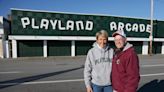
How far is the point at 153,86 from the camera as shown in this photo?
31.3 ft

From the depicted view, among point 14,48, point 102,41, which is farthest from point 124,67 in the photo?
point 14,48

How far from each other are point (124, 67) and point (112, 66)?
38 centimetres

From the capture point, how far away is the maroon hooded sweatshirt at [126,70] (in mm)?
3553

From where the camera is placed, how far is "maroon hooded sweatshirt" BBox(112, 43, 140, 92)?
355cm

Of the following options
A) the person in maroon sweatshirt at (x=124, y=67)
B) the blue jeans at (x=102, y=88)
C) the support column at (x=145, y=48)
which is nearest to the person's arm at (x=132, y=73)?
the person in maroon sweatshirt at (x=124, y=67)

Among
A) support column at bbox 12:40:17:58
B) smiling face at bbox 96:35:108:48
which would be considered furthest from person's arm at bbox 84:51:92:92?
support column at bbox 12:40:17:58

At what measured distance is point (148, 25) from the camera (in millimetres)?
36812

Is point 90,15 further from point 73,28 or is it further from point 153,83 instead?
point 153,83

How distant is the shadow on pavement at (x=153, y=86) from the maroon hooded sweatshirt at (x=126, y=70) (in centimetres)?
540

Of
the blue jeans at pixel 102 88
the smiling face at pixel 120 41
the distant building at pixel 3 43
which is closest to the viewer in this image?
the smiling face at pixel 120 41

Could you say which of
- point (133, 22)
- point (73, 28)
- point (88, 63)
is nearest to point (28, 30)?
point (73, 28)

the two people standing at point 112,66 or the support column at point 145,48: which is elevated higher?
the two people standing at point 112,66

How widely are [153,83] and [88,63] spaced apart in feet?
21.7

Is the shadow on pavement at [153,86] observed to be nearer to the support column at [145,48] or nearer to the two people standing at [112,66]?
the two people standing at [112,66]
